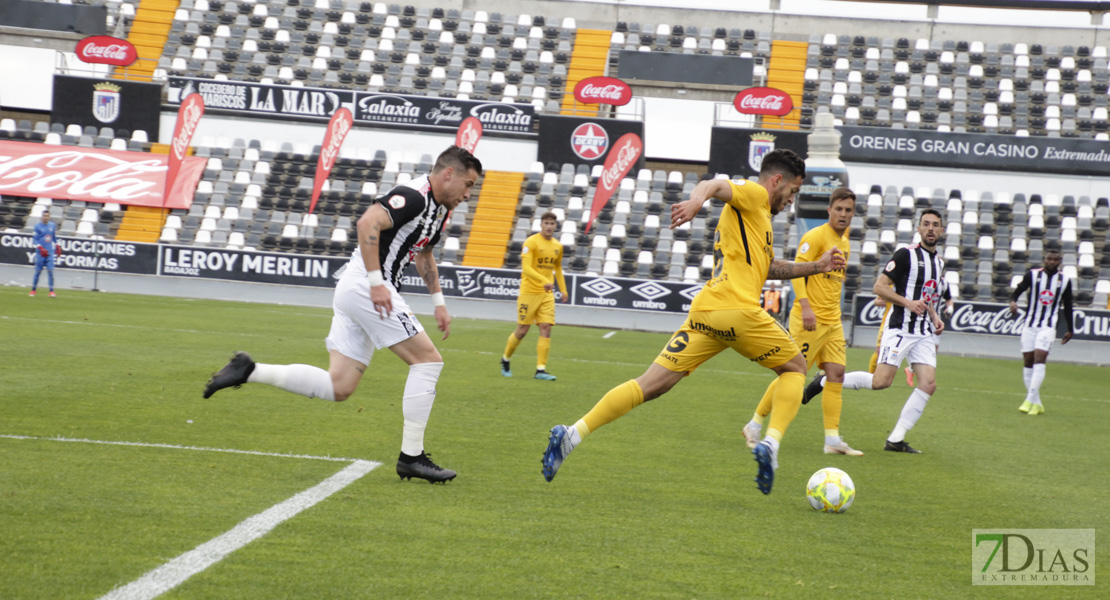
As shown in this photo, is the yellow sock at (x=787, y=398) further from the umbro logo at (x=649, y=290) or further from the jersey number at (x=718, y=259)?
the umbro logo at (x=649, y=290)

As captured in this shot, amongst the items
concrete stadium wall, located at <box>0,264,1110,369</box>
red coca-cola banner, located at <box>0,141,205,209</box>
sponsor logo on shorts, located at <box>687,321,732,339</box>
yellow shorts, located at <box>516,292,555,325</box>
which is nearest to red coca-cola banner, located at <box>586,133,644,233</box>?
concrete stadium wall, located at <box>0,264,1110,369</box>

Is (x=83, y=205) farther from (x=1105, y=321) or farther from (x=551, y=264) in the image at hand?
(x=1105, y=321)

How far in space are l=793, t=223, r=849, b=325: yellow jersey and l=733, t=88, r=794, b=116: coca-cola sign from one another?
24836 millimetres

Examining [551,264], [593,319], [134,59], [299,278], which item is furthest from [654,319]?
[134,59]

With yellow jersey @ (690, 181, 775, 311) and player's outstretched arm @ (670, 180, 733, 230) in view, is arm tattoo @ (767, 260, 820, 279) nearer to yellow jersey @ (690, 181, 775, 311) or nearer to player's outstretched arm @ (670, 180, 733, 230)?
yellow jersey @ (690, 181, 775, 311)

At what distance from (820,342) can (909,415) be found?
3.78 feet

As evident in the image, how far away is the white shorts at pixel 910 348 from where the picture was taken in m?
8.73

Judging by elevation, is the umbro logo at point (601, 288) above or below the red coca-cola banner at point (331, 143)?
below

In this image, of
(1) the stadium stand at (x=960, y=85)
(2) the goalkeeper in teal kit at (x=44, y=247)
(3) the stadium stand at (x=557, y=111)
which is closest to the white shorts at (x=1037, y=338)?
(3) the stadium stand at (x=557, y=111)

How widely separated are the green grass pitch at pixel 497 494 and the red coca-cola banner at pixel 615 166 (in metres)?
16.2

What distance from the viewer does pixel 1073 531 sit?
17.9 feet

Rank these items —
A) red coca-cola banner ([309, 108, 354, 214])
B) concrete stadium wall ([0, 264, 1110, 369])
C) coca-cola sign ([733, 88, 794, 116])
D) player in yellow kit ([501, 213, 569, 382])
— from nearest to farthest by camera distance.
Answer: player in yellow kit ([501, 213, 569, 382]) < concrete stadium wall ([0, 264, 1110, 369]) < red coca-cola banner ([309, 108, 354, 214]) < coca-cola sign ([733, 88, 794, 116])

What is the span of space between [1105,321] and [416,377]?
22649 mm

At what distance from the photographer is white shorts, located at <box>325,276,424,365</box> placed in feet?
18.4
